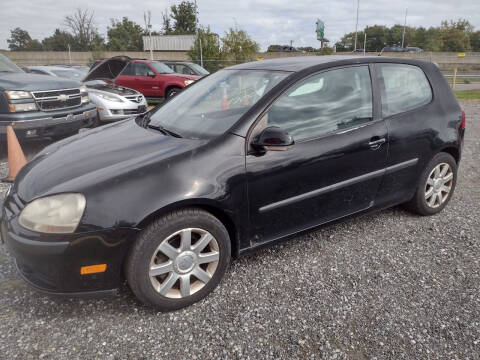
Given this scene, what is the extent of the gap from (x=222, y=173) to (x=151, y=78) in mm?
9793

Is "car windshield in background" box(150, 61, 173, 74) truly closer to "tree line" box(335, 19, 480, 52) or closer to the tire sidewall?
the tire sidewall

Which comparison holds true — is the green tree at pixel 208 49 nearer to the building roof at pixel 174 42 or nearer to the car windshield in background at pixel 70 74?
the car windshield in background at pixel 70 74

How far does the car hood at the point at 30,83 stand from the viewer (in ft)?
17.1

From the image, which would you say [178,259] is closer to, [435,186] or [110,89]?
[435,186]

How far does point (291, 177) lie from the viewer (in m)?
2.46

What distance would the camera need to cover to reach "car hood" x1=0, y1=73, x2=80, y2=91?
17.1 ft

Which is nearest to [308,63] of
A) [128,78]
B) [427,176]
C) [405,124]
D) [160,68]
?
[405,124]

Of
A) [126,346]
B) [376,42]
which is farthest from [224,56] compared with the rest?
[376,42]

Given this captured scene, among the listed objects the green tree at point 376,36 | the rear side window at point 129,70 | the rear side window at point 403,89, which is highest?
the green tree at point 376,36

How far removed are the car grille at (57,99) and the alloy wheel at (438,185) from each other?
17.6 ft

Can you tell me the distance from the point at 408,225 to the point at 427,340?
158cm

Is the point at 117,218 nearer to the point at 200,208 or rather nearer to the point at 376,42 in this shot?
the point at 200,208

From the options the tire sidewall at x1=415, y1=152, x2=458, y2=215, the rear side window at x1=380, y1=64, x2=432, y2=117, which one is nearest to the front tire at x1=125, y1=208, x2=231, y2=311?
the rear side window at x1=380, y1=64, x2=432, y2=117

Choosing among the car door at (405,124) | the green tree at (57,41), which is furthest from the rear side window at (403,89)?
the green tree at (57,41)
